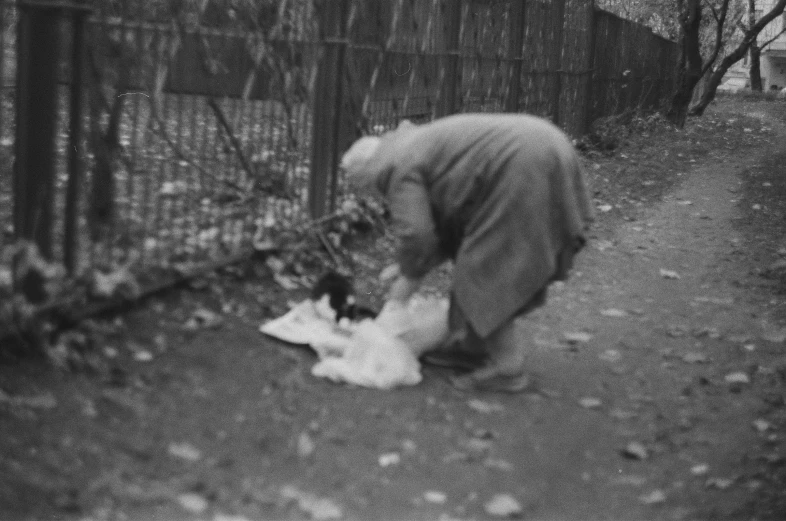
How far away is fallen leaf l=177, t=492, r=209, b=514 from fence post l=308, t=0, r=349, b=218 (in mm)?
3428

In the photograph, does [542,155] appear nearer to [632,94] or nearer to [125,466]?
[125,466]

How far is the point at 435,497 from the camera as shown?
3.96 metres

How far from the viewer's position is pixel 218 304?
561 cm

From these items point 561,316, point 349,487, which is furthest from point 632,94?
point 349,487

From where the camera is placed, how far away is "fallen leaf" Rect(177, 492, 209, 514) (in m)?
3.61

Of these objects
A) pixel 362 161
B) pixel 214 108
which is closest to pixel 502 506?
pixel 362 161

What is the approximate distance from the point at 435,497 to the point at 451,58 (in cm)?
583

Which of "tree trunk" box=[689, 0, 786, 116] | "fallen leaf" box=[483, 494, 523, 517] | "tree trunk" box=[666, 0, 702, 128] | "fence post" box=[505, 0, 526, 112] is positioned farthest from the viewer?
"tree trunk" box=[689, 0, 786, 116]

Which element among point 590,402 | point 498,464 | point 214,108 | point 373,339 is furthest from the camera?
point 214,108

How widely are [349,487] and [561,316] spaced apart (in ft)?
9.96

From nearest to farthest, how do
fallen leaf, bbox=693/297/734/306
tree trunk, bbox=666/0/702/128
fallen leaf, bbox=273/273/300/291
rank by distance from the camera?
1. fallen leaf, bbox=273/273/300/291
2. fallen leaf, bbox=693/297/734/306
3. tree trunk, bbox=666/0/702/128

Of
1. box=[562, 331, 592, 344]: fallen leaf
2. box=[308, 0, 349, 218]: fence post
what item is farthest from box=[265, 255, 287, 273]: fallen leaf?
box=[562, 331, 592, 344]: fallen leaf

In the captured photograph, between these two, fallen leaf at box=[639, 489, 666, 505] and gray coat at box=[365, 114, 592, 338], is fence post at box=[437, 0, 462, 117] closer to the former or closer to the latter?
gray coat at box=[365, 114, 592, 338]

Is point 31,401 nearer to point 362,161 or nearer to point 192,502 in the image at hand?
point 192,502
